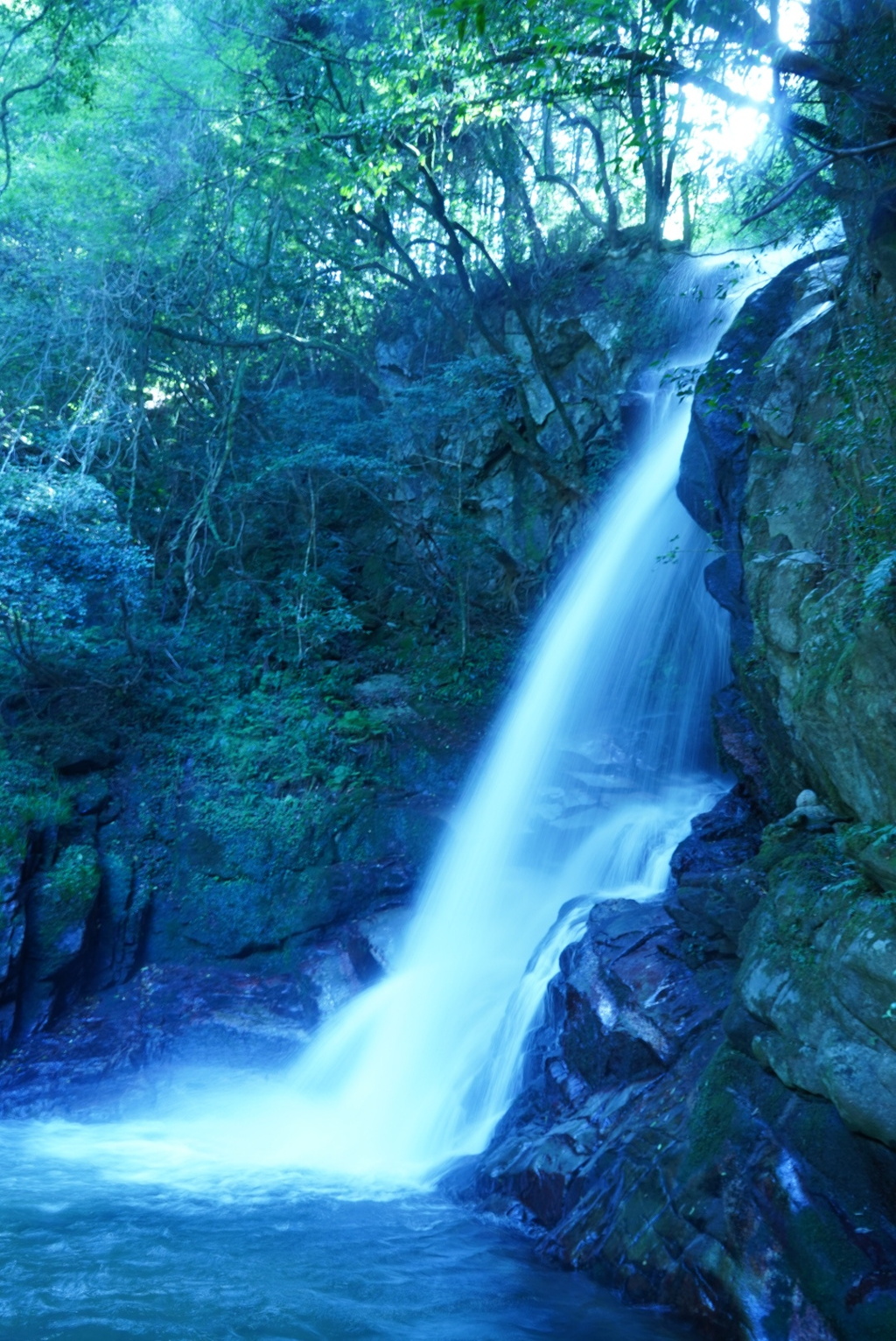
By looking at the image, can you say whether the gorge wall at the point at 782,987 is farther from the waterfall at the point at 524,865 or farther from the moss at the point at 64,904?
the moss at the point at 64,904

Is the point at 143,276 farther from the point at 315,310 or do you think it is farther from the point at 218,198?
the point at 315,310

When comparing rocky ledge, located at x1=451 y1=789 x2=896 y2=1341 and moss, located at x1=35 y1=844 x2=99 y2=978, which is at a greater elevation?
moss, located at x1=35 y1=844 x2=99 y2=978

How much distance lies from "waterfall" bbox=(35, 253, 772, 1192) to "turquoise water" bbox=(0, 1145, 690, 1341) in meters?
0.76

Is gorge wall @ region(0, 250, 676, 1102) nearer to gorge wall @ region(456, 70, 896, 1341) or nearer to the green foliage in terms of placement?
the green foliage

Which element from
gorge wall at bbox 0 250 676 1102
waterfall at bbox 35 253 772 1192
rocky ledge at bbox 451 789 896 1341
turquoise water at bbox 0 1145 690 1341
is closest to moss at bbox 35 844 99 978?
gorge wall at bbox 0 250 676 1102

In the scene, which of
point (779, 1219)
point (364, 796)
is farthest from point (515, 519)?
point (779, 1219)

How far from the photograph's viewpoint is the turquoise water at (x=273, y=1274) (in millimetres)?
4750

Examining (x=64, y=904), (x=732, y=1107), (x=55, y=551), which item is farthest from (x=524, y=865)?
(x=55, y=551)

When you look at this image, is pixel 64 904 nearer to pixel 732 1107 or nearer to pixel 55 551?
pixel 55 551

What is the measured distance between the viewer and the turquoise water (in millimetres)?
4750

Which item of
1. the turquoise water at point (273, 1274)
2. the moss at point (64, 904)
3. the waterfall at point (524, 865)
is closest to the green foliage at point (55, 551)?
the moss at point (64, 904)

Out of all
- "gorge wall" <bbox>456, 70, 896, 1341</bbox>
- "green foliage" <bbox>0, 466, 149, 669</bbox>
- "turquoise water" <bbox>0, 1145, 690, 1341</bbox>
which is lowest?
"turquoise water" <bbox>0, 1145, 690, 1341</bbox>

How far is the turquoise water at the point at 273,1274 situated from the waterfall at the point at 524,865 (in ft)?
2.49

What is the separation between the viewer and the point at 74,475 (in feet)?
32.7
